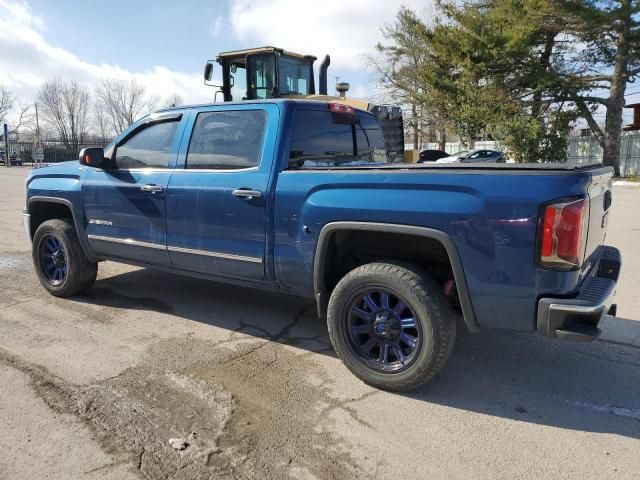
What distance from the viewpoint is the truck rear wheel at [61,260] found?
5.33 meters

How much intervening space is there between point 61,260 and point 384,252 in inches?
142

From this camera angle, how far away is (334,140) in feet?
15.0

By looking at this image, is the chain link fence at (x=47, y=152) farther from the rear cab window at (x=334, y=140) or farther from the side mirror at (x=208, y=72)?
the rear cab window at (x=334, y=140)

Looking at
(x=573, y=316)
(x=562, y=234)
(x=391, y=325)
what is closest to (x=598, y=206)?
(x=562, y=234)

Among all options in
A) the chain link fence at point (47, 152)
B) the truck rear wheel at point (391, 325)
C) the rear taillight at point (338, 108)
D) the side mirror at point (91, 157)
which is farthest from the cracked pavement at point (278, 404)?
the chain link fence at point (47, 152)

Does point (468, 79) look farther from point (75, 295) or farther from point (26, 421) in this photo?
point (26, 421)

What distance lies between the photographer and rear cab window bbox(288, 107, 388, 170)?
4.16 m

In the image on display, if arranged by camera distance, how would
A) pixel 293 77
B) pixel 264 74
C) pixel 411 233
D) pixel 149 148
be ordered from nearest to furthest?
pixel 411 233 → pixel 149 148 → pixel 264 74 → pixel 293 77

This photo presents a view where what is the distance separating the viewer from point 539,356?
13.5 feet

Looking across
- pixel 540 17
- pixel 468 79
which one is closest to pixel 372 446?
pixel 540 17

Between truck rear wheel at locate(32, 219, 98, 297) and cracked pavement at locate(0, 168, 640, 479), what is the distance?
42 cm

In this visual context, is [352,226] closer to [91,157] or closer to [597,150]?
[91,157]

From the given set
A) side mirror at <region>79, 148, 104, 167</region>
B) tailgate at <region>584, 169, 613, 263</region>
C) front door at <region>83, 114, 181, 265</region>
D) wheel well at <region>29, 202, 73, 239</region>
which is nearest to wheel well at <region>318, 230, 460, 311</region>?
tailgate at <region>584, 169, 613, 263</region>

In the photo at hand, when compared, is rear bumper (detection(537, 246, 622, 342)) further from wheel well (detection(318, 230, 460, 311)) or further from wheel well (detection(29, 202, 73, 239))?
wheel well (detection(29, 202, 73, 239))
